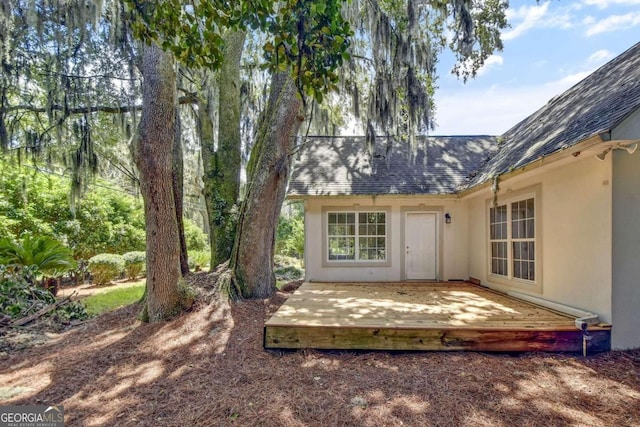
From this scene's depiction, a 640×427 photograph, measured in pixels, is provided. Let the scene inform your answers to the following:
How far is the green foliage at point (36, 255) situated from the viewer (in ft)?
20.1

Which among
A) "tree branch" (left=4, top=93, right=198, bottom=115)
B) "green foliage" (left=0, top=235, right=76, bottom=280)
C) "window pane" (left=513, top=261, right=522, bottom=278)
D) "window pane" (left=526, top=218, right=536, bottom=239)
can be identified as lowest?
"window pane" (left=513, top=261, right=522, bottom=278)

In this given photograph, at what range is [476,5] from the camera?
7.08 meters

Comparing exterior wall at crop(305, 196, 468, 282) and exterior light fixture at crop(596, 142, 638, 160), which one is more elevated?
exterior light fixture at crop(596, 142, 638, 160)

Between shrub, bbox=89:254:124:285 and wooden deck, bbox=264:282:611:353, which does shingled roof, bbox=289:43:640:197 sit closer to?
wooden deck, bbox=264:282:611:353

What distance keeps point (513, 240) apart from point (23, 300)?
9.46 meters

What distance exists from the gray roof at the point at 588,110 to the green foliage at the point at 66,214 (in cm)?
962

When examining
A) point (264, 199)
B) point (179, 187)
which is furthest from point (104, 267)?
point (264, 199)

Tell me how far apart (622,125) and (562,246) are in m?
1.99

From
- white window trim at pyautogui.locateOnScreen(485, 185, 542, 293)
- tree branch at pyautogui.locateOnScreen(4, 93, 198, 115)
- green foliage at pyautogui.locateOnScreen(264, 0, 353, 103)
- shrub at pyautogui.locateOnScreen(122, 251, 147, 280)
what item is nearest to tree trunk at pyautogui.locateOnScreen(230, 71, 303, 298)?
tree branch at pyautogui.locateOnScreen(4, 93, 198, 115)

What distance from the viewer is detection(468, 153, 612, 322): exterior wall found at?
4.08m

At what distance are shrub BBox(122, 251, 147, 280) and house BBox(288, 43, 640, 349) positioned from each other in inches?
258

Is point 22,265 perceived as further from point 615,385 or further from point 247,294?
point 615,385

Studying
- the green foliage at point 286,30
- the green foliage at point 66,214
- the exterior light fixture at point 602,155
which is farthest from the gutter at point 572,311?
the green foliage at point 66,214

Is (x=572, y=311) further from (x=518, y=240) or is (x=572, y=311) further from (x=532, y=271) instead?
(x=518, y=240)
